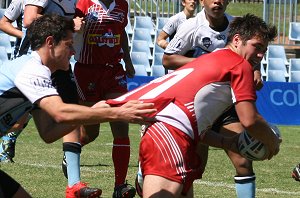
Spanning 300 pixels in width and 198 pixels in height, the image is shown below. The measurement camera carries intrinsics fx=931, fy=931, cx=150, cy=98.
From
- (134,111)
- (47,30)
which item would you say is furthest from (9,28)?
(134,111)

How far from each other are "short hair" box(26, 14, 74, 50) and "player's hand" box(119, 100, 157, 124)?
774 mm

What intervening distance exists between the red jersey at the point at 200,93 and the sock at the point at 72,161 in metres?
2.28

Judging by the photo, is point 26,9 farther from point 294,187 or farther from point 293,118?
point 293,118

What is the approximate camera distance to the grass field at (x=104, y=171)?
348 inches

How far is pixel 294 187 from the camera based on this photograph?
9430 mm

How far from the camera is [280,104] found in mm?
17156

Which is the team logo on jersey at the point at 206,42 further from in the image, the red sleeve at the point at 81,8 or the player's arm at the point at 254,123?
A: the player's arm at the point at 254,123

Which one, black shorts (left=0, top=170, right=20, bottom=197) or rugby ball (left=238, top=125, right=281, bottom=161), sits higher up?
rugby ball (left=238, top=125, right=281, bottom=161)

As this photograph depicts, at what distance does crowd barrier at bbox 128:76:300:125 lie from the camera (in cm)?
1709

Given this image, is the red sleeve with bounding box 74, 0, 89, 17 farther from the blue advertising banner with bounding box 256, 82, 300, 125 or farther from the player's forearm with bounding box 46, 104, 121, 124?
the blue advertising banner with bounding box 256, 82, 300, 125

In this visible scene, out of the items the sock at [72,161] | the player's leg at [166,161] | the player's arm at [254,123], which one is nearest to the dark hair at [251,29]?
the player's arm at [254,123]

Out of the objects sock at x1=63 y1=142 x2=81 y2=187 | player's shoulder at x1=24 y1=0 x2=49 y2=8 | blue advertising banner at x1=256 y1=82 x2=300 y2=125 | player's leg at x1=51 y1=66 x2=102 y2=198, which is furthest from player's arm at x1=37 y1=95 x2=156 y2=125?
blue advertising banner at x1=256 y1=82 x2=300 y2=125

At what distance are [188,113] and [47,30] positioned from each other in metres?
1.05

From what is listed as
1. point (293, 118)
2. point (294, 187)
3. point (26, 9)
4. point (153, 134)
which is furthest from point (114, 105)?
point (293, 118)
